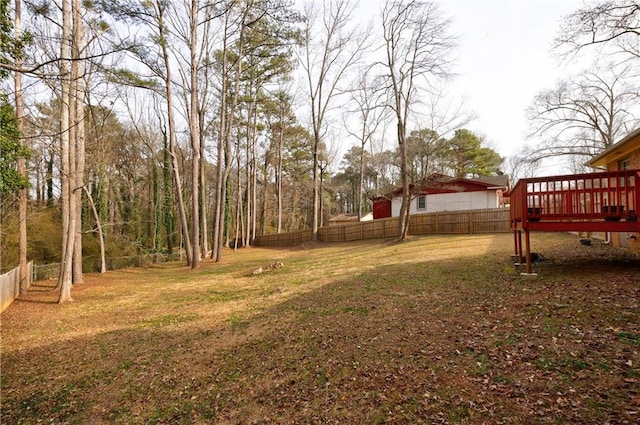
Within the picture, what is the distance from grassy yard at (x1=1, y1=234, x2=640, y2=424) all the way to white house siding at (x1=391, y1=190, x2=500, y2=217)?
46.9 feet

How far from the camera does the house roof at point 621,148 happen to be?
7.09m

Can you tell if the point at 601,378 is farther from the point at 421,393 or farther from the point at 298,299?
the point at 298,299

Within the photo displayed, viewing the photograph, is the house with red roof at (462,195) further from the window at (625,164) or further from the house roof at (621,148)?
the window at (625,164)

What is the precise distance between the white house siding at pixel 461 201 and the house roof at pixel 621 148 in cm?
1109

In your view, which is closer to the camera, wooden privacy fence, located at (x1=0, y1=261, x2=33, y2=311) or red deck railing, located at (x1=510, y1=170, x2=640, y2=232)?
red deck railing, located at (x1=510, y1=170, x2=640, y2=232)

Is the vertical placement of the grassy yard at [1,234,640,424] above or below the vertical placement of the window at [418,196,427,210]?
below

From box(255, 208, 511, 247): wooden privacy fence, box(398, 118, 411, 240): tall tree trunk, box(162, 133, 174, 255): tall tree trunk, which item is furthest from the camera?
box(162, 133, 174, 255): tall tree trunk

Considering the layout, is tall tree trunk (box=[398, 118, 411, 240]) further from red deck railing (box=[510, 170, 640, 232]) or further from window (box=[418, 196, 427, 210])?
red deck railing (box=[510, 170, 640, 232])

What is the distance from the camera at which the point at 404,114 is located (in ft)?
57.5

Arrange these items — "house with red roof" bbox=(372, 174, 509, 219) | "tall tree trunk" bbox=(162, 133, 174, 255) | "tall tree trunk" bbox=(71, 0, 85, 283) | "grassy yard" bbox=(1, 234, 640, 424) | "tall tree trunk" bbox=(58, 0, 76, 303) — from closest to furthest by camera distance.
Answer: "grassy yard" bbox=(1, 234, 640, 424) < "tall tree trunk" bbox=(58, 0, 76, 303) < "tall tree trunk" bbox=(71, 0, 85, 283) < "house with red roof" bbox=(372, 174, 509, 219) < "tall tree trunk" bbox=(162, 133, 174, 255)

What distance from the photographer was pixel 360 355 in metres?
3.86

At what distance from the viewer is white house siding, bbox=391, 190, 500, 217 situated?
21.2 meters

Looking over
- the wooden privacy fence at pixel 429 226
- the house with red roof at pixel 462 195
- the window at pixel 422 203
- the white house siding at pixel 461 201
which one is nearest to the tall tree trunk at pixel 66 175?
the wooden privacy fence at pixel 429 226

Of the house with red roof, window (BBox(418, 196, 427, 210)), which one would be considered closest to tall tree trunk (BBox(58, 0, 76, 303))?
the house with red roof
